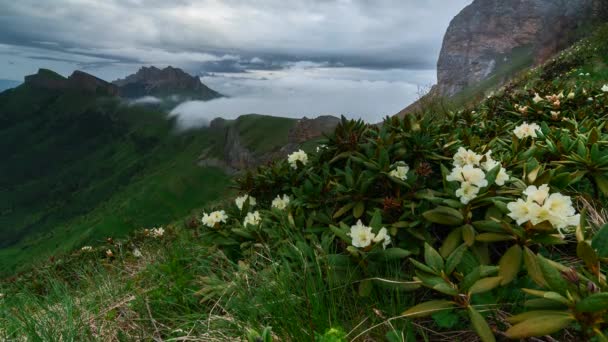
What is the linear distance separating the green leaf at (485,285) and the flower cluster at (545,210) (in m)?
0.47

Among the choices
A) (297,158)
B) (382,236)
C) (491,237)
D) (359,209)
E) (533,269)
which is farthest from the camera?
(297,158)

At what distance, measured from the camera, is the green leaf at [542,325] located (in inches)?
72.5

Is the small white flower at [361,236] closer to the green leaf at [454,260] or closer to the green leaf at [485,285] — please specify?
the green leaf at [454,260]

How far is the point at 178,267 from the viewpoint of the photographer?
4.07 metres

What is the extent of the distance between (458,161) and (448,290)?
1.63 metres

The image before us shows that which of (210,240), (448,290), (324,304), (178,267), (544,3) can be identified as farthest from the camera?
(544,3)

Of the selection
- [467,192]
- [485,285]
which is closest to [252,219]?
[467,192]

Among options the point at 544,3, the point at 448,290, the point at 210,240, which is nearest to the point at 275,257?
the point at 210,240

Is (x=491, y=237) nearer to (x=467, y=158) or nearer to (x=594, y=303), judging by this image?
(x=594, y=303)

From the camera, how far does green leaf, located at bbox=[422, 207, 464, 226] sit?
2838 millimetres

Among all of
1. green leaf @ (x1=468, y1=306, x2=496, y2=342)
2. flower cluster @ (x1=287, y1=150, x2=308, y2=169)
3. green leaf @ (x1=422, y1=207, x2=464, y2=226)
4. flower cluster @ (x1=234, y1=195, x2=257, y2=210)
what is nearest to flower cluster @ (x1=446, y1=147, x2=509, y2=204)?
green leaf @ (x1=422, y1=207, x2=464, y2=226)

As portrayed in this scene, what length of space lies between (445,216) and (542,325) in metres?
1.10

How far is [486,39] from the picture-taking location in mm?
137750

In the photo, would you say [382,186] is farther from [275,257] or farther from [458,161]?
[275,257]
